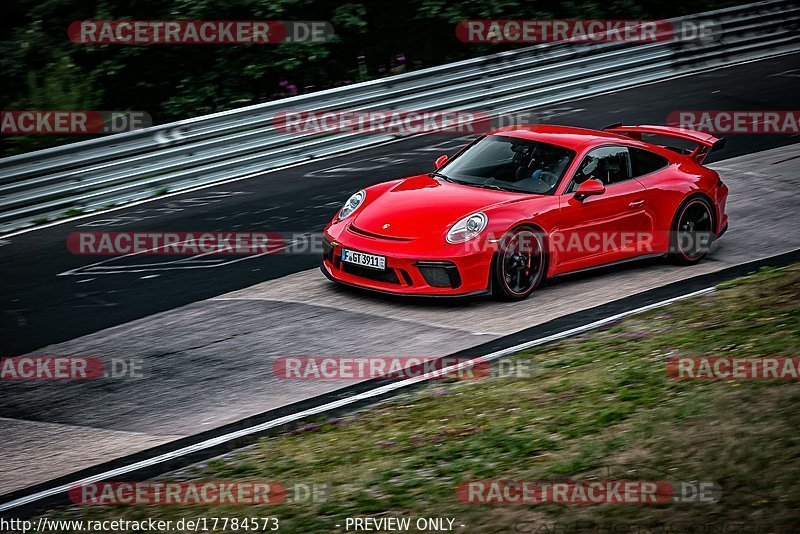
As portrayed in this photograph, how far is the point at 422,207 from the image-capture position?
30.7 ft

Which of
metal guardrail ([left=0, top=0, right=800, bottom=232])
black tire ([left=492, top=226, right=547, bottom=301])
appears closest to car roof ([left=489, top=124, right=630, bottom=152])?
black tire ([left=492, top=226, right=547, bottom=301])

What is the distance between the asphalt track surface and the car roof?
136cm

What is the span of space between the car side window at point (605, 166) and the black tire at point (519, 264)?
72 centimetres

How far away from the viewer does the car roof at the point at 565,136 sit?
9.86 metres

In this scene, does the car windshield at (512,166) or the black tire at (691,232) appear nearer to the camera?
the car windshield at (512,166)

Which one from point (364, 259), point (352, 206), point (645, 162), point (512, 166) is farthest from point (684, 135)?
point (364, 259)

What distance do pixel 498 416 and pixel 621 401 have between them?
0.81 metres

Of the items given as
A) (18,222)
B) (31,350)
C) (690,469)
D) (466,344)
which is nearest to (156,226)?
(18,222)

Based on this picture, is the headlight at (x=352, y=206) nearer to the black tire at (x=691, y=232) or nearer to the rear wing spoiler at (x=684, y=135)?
the rear wing spoiler at (x=684, y=135)

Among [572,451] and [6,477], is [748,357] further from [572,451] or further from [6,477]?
[6,477]

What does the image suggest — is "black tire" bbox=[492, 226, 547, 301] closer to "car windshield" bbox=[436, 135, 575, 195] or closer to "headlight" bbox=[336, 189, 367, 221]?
"car windshield" bbox=[436, 135, 575, 195]

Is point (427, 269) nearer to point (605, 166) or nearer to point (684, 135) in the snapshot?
point (605, 166)

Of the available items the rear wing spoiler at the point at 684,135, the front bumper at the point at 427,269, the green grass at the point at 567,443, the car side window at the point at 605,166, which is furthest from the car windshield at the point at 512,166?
the green grass at the point at 567,443

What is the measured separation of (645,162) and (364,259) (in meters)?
3.25
